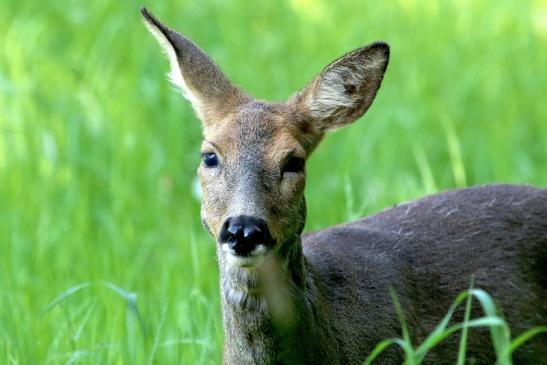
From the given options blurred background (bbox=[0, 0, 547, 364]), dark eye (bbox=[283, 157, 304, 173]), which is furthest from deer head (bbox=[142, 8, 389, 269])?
blurred background (bbox=[0, 0, 547, 364])

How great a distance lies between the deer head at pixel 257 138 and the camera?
16.5 ft

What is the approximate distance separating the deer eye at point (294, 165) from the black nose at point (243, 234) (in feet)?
1.22

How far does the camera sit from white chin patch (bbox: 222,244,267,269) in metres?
4.95

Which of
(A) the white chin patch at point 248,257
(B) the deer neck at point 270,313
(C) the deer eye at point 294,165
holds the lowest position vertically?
(B) the deer neck at point 270,313

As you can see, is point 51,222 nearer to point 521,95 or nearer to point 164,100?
point 164,100

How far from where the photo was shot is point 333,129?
227 inches

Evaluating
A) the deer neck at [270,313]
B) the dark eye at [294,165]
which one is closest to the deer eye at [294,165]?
the dark eye at [294,165]

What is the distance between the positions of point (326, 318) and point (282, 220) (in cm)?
54

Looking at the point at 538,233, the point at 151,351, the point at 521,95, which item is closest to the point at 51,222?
the point at 151,351

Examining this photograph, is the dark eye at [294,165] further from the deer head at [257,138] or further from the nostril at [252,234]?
the nostril at [252,234]

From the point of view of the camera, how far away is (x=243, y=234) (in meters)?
4.93

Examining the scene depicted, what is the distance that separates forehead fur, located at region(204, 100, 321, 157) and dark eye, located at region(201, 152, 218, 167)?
0.04 meters

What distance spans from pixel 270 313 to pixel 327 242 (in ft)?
2.42

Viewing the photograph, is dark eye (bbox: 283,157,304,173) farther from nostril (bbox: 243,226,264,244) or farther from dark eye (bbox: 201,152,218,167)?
nostril (bbox: 243,226,264,244)
